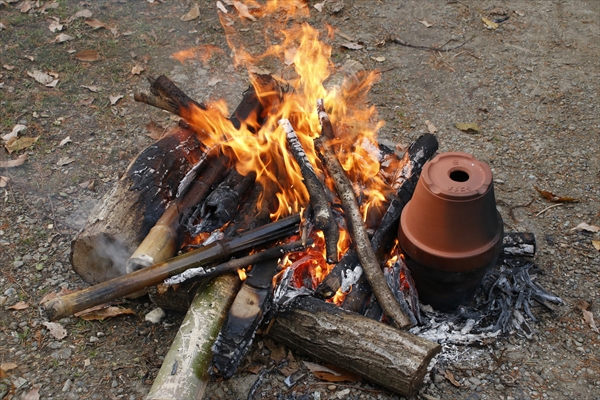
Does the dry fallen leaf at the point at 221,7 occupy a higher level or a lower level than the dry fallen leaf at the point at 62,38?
lower

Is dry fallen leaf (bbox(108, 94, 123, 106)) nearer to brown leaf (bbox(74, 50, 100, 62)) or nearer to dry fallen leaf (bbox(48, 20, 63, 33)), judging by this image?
brown leaf (bbox(74, 50, 100, 62))

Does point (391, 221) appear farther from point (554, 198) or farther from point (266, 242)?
point (554, 198)

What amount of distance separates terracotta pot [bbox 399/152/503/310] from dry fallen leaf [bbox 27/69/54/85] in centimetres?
502

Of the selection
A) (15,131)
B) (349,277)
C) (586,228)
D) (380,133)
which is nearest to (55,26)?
(15,131)

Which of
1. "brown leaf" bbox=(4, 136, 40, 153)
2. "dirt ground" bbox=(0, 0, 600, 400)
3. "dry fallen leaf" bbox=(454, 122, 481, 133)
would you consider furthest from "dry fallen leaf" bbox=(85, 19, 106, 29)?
"dry fallen leaf" bbox=(454, 122, 481, 133)

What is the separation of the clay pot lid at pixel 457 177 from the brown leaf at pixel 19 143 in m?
4.34

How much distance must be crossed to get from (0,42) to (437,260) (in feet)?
21.5

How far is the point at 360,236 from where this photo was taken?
380 cm

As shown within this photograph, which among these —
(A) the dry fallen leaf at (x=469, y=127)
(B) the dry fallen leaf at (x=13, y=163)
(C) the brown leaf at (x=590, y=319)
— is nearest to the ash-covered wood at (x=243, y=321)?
(C) the brown leaf at (x=590, y=319)

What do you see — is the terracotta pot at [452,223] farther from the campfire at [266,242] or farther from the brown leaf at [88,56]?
the brown leaf at [88,56]

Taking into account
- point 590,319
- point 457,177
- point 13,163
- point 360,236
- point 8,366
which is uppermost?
point 457,177

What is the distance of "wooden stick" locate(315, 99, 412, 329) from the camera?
3592mm

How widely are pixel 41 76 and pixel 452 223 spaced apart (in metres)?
5.52

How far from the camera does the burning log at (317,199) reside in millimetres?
3721
